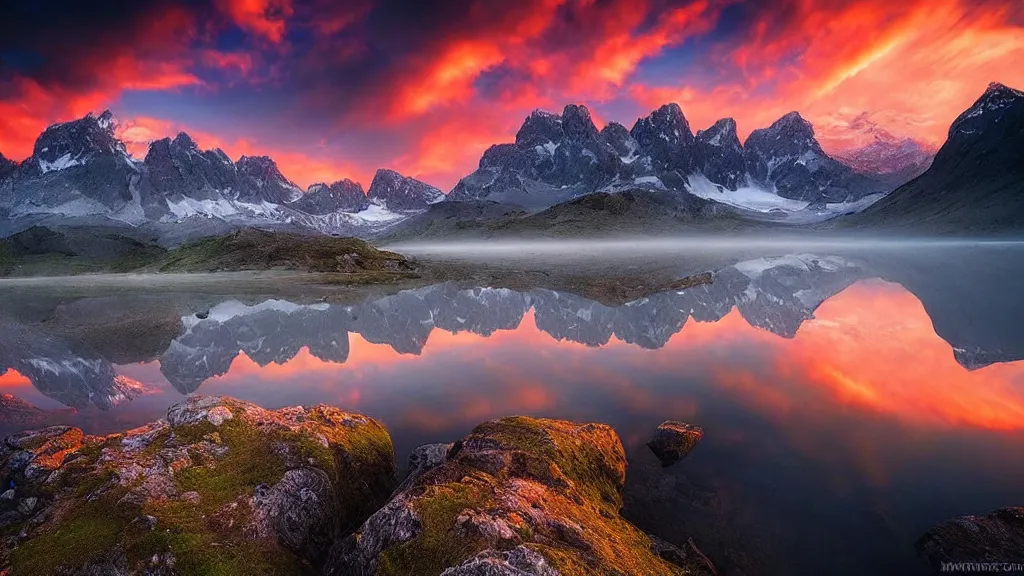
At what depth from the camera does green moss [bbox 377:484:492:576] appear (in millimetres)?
6406

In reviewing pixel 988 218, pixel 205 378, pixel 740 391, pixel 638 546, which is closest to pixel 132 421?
pixel 205 378

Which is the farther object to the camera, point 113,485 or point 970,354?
point 970,354

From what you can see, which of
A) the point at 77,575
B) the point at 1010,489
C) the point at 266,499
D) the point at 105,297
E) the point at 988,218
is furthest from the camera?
the point at 988,218

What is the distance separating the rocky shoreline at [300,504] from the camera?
6.63m

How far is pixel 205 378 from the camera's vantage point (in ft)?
71.5

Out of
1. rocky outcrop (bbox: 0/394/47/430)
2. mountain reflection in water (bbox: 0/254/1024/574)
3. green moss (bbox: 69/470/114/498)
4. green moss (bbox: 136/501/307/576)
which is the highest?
green moss (bbox: 69/470/114/498)

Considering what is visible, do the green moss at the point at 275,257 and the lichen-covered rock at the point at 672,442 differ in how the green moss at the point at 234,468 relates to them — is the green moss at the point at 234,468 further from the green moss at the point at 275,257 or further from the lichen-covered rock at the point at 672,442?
the green moss at the point at 275,257

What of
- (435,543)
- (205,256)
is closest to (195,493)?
(435,543)

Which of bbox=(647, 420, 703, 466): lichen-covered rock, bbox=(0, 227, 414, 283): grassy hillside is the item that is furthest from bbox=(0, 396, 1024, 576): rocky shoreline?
bbox=(0, 227, 414, 283): grassy hillside

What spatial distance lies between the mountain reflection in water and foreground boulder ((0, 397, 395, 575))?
5.31m

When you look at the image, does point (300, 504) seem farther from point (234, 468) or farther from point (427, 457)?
point (427, 457)

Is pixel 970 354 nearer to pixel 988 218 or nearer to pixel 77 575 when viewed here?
pixel 77 575

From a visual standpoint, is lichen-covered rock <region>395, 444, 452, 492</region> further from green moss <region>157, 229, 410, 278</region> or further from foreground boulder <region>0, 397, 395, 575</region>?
green moss <region>157, 229, 410, 278</region>

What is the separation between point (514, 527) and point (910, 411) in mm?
17432
